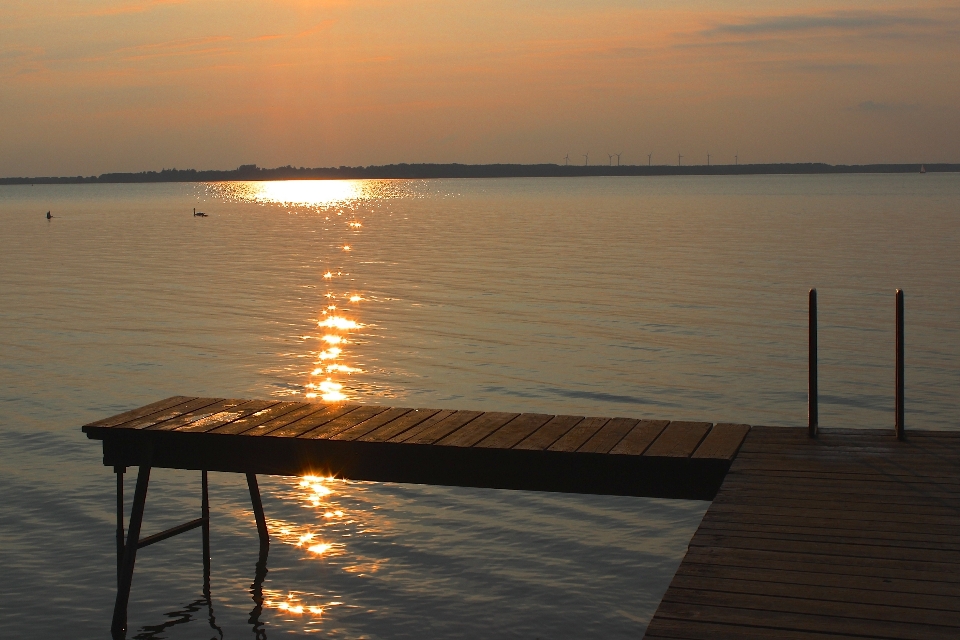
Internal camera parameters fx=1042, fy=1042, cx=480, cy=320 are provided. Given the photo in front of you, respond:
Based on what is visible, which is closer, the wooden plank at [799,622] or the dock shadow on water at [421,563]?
the wooden plank at [799,622]

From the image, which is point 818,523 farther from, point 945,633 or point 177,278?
point 177,278

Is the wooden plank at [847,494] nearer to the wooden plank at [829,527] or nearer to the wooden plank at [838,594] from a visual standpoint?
the wooden plank at [829,527]

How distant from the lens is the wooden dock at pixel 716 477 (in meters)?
5.05

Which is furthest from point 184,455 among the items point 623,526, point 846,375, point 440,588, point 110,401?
point 846,375

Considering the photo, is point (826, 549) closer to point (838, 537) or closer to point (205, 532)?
point (838, 537)

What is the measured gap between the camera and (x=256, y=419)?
31.1 feet

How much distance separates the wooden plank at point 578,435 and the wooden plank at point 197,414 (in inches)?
130

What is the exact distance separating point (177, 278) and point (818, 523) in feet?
118

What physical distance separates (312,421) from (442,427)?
125 centimetres

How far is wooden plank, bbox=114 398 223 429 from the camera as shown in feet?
30.0

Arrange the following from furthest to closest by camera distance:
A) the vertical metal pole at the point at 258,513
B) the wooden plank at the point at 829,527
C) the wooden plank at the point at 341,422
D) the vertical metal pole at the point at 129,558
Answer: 1. the vertical metal pole at the point at 258,513
2. the vertical metal pole at the point at 129,558
3. the wooden plank at the point at 341,422
4. the wooden plank at the point at 829,527

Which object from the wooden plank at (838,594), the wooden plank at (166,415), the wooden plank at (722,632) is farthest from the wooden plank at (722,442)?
the wooden plank at (166,415)

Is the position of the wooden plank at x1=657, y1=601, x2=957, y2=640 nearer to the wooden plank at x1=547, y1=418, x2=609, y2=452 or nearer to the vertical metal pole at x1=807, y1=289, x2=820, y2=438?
the wooden plank at x1=547, y1=418, x2=609, y2=452

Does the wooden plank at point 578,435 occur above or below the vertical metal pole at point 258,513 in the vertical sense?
above
